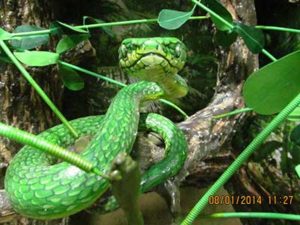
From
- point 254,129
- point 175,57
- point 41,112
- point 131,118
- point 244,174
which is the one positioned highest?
point 175,57

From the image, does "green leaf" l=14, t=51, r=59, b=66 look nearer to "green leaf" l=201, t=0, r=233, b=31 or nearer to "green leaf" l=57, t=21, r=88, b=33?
"green leaf" l=57, t=21, r=88, b=33

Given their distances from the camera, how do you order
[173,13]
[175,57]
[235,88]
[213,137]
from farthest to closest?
[235,88]
[213,137]
[173,13]
[175,57]

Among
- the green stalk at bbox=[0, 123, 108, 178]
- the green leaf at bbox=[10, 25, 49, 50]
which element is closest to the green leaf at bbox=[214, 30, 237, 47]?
the green leaf at bbox=[10, 25, 49, 50]

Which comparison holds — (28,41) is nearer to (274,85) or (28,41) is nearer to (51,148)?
(274,85)

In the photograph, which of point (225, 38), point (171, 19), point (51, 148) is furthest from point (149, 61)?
point (51, 148)

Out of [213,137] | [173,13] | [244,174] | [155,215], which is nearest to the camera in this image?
[173,13]

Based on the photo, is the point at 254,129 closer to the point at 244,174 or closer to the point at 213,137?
the point at 244,174

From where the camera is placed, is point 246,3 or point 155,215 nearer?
point 246,3

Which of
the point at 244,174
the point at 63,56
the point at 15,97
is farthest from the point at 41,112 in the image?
the point at 244,174

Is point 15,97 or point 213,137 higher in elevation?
point 15,97
